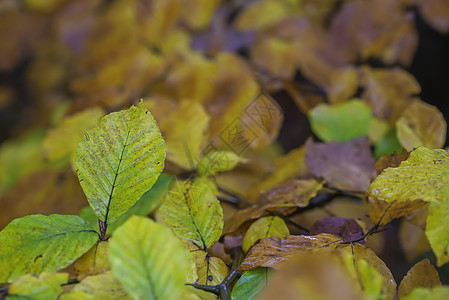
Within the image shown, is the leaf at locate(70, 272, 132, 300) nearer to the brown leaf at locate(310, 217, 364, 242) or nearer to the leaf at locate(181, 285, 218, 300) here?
the leaf at locate(181, 285, 218, 300)

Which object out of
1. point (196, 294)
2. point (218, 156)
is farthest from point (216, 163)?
point (196, 294)

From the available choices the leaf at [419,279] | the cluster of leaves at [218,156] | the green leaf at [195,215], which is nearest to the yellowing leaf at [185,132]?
the cluster of leaves at [218,156]

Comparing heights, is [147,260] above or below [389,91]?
above

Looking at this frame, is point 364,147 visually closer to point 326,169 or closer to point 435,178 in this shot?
point 326,169

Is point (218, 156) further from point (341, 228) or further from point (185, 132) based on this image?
point (341, 228)

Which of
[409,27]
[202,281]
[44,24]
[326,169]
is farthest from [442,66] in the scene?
[44,24]

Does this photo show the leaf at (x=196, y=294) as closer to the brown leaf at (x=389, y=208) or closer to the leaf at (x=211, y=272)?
the leaf at (x=211, y=272)
